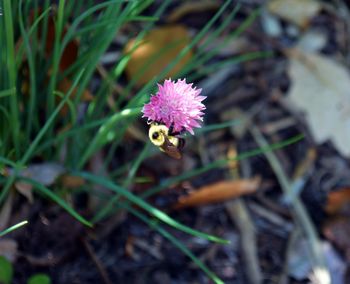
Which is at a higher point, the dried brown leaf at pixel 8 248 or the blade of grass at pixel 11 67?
the blade of grass at pixel 11 67

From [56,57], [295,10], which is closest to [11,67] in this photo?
[56,57]

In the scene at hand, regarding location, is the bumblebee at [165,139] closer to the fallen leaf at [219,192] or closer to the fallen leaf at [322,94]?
the fallen leaf at [219,192]

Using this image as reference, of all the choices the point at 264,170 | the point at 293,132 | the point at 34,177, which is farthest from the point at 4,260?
the point at 293,132

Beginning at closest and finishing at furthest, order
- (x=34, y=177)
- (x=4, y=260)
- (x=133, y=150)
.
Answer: (x=4, y=260), (x=34, y=177), (x=133, y=150)

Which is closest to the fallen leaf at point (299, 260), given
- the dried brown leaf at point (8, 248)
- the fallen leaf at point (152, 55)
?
the fallen leaf at point (152, 55)

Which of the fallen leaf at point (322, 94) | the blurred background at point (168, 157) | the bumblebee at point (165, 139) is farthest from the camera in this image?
the fallen leaf at point (322, 94)

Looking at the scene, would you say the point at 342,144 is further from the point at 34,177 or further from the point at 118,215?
the point at 34,177

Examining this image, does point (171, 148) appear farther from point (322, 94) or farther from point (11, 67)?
point (322, 94)
